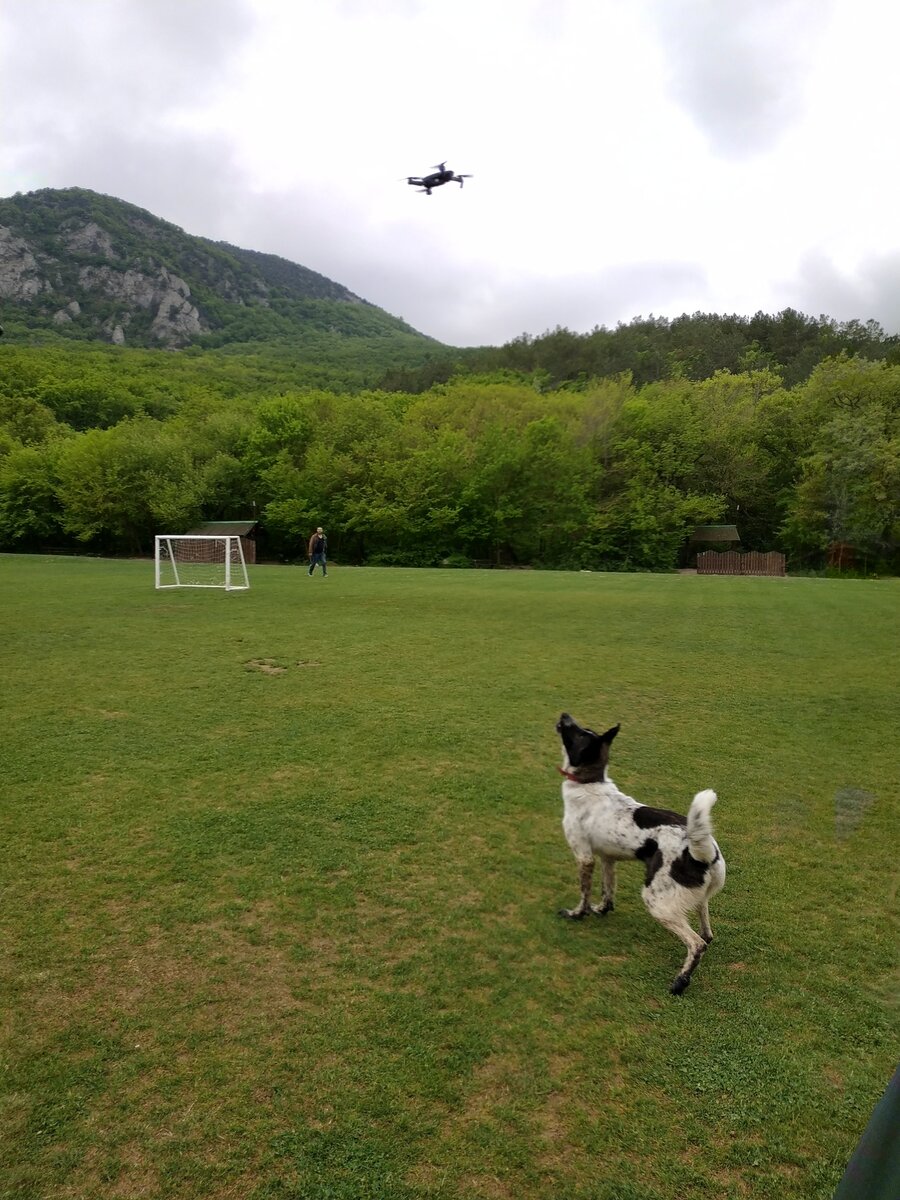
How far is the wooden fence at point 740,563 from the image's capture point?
45.7m

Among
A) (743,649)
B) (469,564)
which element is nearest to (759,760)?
(743,649)

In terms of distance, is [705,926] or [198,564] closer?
[705,926]

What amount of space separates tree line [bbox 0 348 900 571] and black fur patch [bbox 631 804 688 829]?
42.7 meters

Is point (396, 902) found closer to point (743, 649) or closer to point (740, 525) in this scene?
point (743, 649)

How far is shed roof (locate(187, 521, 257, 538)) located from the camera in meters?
48.8

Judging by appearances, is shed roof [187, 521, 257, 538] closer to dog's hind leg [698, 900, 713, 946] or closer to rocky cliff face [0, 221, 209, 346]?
dog's hind leg [698, 900, 713, 946]

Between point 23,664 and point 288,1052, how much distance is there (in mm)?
9689

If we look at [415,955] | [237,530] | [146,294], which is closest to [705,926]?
[415,955]

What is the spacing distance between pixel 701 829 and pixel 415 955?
1.72m

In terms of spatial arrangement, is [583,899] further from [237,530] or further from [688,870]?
[237,530]

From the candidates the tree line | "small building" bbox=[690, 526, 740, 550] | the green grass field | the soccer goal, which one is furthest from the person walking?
"small building" bbox=[690, 526, 740, 550]

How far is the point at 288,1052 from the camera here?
10.2 ft

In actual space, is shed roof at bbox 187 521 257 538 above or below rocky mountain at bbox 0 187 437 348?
below

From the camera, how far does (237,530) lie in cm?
4869
